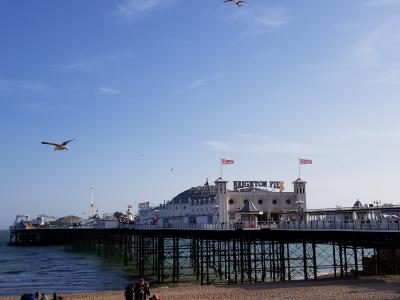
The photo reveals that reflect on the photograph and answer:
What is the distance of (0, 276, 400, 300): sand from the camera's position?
2769 cm

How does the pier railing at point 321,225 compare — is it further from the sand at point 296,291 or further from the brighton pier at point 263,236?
the sand at point 296,291

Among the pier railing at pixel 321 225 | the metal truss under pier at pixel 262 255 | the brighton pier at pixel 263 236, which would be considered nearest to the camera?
the pier railing at pixel 321 225

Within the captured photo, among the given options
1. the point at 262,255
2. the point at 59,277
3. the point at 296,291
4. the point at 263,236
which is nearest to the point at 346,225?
the point at 296,291

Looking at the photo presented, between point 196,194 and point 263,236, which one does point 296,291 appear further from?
point 196,194

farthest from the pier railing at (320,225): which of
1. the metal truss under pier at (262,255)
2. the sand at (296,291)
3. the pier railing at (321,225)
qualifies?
the sand at (296,291)

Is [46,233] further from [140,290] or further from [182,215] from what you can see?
[140,290]

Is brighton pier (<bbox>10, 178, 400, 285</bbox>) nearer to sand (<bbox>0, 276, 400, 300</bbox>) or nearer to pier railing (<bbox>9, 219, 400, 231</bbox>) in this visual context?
pier railing (<bbox>9, 219, 400, 231</bbox>)

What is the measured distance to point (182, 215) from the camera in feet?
262

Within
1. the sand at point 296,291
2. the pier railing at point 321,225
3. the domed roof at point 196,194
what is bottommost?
the sand at point 296,291

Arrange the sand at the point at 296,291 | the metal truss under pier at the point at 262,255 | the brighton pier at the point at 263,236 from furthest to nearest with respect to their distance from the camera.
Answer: the metal truss under pier at the point at 262,255 < the brighton pier at the point at 263,236 < the sand at the point at 296,291

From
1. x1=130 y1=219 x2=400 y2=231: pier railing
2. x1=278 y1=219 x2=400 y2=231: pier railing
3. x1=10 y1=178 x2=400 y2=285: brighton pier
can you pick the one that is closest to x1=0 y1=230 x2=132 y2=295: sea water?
x1=10 y1=178 x2=400 y2=285: brighton pier

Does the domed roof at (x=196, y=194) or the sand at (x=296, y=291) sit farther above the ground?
the domed roof at (x=196, y=194)

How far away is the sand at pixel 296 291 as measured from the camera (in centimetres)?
2769

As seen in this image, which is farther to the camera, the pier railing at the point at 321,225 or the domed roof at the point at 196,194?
the domed roof at the point at 196,194
